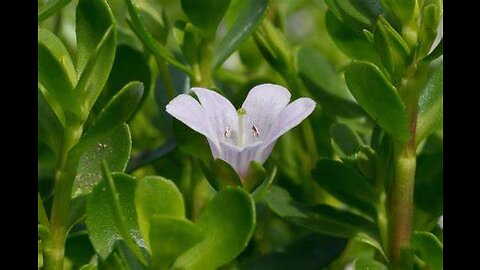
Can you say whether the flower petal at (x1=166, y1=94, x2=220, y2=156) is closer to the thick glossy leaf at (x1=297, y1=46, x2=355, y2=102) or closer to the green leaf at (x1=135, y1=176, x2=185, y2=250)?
the green leaf at (x1=135, y1=176, x2=185, y2=250)

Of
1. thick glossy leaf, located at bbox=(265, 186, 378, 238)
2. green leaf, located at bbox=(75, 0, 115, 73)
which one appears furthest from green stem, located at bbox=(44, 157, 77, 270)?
thick glossy leaf, located at bbox=(265, 186, 378, 238)

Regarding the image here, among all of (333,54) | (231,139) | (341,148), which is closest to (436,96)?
(341,148)

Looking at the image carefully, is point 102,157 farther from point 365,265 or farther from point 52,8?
point 365,265

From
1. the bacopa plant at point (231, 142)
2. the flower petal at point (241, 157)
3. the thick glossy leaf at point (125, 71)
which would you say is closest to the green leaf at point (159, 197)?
the bacopa plant at point (231, 142)

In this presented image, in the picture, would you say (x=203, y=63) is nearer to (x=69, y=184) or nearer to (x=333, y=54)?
(x=69, y=184)

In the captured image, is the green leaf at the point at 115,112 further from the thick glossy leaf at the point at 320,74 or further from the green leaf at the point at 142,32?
the thick glossy leaf at the point at 320,74
